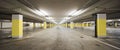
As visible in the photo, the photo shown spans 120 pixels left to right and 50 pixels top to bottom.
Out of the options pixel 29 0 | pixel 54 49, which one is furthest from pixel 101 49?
pixel 29 0

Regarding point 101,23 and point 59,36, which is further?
point 59,36

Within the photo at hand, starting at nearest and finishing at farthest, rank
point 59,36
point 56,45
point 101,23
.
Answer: point 56,45 < point 101,23 < point 59,36

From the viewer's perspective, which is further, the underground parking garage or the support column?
the support column

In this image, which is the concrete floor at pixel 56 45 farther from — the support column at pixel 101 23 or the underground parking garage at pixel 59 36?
the support column at pixel 101 23

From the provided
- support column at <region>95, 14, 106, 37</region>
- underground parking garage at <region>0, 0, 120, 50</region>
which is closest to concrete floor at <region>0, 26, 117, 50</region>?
underground parking garage at <region>0, 0, 120, 50</region>

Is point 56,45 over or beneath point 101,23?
beneath

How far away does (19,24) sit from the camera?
16.3m

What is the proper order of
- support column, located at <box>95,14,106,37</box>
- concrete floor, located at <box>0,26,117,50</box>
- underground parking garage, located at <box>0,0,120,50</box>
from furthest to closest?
1. support column, located at <box>95,14,106,37</box>
2. underground parking garage, located at <box>0,0,120,50</box>
3. concrete floor, located at <box>0,26,117,50</box>

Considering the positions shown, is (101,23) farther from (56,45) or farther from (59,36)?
(56,45)

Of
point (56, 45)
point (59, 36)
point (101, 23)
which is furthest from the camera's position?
point (59, 36)

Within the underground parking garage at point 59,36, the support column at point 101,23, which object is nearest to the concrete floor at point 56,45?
the underground parking garage at point 59,36

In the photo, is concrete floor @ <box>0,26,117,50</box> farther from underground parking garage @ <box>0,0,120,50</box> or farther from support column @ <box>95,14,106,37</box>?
support column @ <box>95,14,106,37</box>

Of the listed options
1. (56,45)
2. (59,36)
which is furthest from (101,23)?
(56,45)

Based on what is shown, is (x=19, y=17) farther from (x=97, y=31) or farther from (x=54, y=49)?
(x=97, y=31)
